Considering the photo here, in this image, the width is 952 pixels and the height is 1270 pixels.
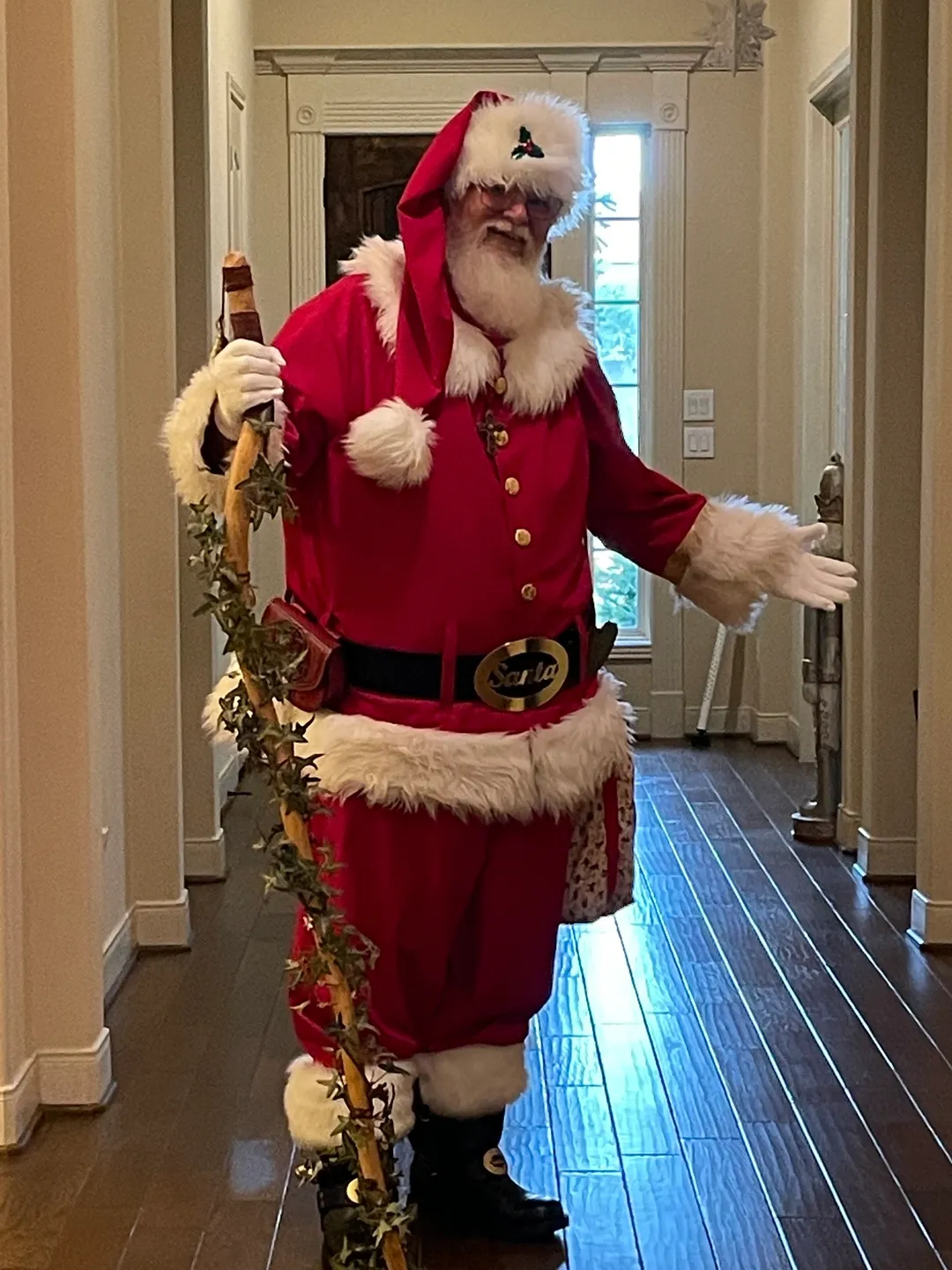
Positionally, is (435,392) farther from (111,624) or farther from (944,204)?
(944,204)

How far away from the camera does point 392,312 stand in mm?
2436

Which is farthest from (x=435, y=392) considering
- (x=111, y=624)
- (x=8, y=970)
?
(x=111, y=624)

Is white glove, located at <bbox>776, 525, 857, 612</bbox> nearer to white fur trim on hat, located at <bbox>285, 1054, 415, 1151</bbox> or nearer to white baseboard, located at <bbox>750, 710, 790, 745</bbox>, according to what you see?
white fur trim on hat, located at <bbox>285, 1054, 415, 1151</bbox>

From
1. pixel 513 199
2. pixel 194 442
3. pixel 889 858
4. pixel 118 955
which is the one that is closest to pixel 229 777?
pixel 118 955

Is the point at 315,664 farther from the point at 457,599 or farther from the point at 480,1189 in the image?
the point at 480,1189

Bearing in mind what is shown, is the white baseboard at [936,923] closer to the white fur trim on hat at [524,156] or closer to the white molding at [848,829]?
the white molding at [848,829]

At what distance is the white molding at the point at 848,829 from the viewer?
15.9ft

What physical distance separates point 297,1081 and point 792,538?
3.46ft

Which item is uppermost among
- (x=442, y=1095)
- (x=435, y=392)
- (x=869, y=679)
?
(x=435, y=392)

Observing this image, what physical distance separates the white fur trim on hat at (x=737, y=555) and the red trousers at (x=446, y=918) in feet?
1.37

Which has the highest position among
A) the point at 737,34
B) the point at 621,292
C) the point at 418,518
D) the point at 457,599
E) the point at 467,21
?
the point at 467,21

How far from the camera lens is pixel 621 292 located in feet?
21.9

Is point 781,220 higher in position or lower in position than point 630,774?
higher

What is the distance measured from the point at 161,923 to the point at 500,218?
209 cm
